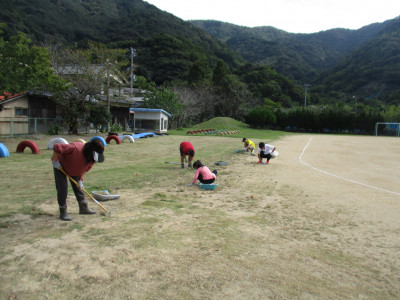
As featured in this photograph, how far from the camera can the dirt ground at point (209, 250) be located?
9.25ft

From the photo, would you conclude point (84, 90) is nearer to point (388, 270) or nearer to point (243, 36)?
point (388, 270)

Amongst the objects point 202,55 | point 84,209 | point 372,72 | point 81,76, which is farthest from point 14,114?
point 372,72

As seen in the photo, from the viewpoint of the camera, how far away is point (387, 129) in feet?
147

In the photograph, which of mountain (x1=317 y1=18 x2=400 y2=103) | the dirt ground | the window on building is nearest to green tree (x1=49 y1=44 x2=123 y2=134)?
the window on building

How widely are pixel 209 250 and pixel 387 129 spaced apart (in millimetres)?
50329

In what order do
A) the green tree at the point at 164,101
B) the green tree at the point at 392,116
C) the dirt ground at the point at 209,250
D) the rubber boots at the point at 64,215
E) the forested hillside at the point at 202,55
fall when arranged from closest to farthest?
the dirt ground at the point at 209,250 < the rubber boots at the point at 64,215 < the green tree at the point at 164,101 < the green tree at the point at 392,116 < the forested hillside at the point at 202,55

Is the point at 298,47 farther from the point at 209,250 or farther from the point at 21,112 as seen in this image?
the point at 209,250

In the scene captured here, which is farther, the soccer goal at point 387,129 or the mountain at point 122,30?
the mountain at point 122,30

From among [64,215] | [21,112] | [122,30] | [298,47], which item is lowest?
[64,215]

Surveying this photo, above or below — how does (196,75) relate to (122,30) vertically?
below

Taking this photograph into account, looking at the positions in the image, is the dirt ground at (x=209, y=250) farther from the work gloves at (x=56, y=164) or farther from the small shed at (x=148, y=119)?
the small shed at (x=148, y=119)

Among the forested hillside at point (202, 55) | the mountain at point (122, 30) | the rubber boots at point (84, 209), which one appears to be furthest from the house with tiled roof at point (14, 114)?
the mountain at point (122, 30)

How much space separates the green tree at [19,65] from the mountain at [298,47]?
89.2 metres

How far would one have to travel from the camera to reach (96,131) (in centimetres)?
2583
